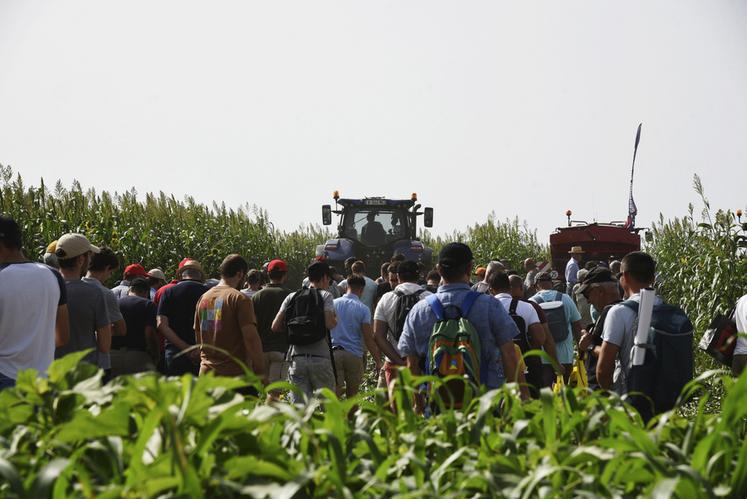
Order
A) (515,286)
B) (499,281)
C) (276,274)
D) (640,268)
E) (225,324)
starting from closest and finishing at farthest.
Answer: (640,268)
(225,324)
(499,281)
(515,286)
(276,274)

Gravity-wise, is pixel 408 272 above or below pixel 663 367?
above

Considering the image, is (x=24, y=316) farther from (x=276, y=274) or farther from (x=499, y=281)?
(x=276, y=274)

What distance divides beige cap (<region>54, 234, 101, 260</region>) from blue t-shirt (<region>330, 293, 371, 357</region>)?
313 cm

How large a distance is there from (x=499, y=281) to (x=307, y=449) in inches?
242

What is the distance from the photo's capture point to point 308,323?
7844 mm

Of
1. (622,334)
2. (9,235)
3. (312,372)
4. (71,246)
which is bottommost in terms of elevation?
(312,372)

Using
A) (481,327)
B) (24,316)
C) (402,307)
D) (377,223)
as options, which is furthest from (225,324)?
(377,223)

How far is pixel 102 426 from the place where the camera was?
71.3 inches

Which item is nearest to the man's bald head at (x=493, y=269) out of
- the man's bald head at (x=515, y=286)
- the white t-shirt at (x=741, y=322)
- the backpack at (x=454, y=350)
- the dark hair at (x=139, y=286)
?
the man's bald head at (x=515, y=286)

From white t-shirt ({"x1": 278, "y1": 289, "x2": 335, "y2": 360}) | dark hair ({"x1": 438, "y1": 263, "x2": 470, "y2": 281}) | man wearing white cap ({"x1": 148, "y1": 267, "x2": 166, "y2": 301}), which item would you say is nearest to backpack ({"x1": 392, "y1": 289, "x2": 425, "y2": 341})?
white t-shirt ({"x1": 278, "y1": 289, "x2": 335, "y2": 360})

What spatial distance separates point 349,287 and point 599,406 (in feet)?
23.6

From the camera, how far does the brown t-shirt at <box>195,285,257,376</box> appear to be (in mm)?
6988

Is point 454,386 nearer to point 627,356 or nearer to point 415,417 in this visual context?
point 627,356

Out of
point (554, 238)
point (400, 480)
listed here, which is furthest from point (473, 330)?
point (554, 238)
